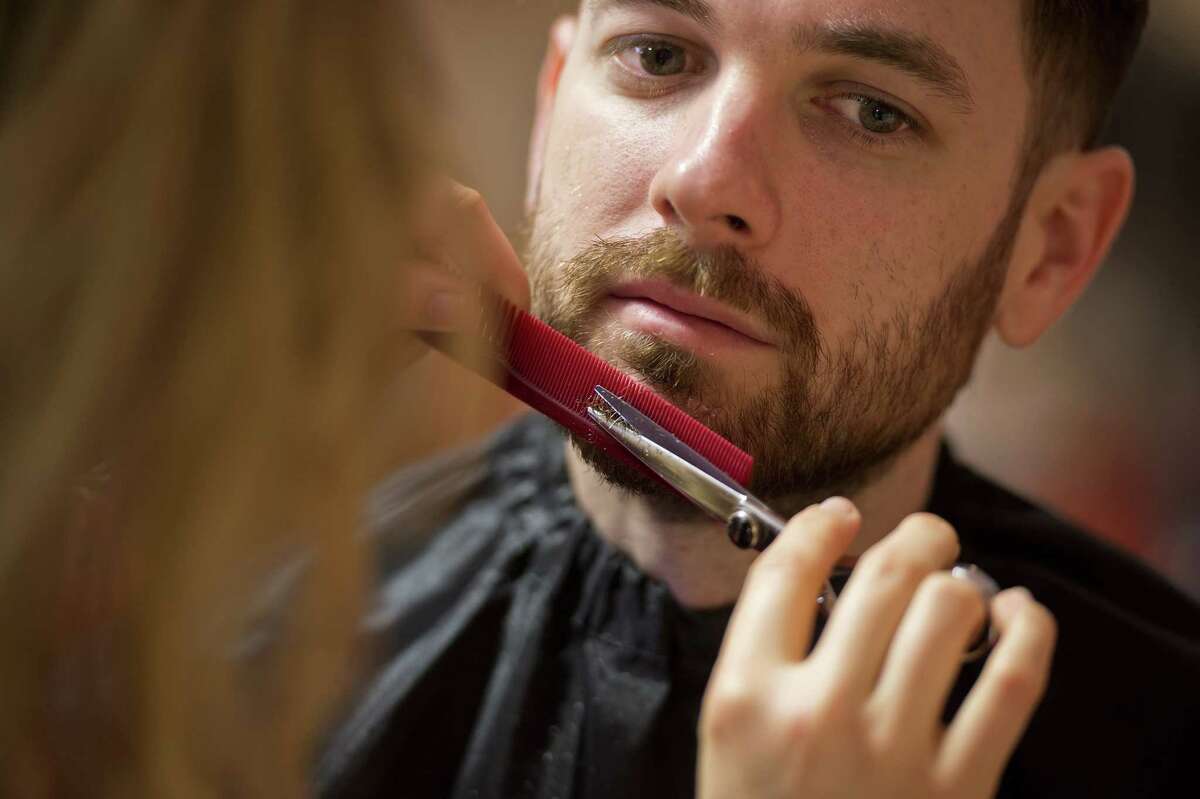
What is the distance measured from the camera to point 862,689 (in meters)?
0.60

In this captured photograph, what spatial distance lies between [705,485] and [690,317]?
15 centimetres

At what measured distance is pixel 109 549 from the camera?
66cm

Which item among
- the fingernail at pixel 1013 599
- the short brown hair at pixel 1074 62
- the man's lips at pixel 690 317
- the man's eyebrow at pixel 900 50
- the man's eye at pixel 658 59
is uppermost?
the short brown hair at pixel 1074 62

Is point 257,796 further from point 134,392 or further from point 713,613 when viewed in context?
point 713,613

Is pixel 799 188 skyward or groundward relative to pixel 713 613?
skyward

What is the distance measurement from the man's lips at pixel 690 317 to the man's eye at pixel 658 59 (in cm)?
18

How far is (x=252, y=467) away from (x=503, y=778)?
18.4 inches

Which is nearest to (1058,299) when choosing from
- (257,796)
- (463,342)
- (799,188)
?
(799,188)

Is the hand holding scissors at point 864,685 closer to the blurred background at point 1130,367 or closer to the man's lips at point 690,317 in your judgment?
the man's lips at point 690,317

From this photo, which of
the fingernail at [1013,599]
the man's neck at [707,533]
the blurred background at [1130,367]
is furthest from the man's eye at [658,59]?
the blurred background at [1130,367]

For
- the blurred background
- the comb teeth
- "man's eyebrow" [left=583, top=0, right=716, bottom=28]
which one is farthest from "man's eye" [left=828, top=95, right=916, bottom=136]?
the blurred background

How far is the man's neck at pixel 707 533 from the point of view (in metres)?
1.02

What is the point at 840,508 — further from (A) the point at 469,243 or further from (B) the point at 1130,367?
(B) the point at 1130,367

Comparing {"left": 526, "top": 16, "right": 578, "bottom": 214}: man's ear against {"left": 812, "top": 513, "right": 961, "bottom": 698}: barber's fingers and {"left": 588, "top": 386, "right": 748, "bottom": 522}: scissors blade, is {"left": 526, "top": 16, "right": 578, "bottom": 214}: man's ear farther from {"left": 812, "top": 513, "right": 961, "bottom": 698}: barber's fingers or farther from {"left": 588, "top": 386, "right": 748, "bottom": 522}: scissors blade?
{"left": 812, "top": 513, "right": 961, "bottom": 698}: barber's fingers
